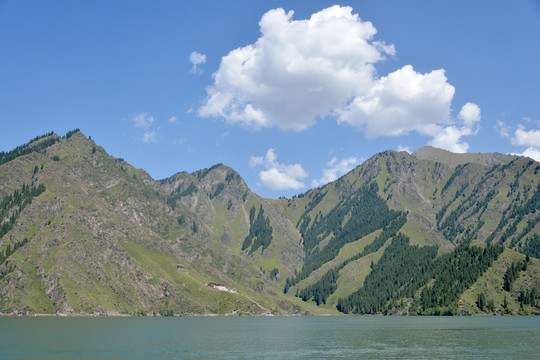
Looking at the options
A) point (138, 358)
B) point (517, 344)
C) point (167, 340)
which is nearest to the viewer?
point (138, 358)

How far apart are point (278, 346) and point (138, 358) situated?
1761 inches

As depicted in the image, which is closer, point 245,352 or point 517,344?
point 245,352

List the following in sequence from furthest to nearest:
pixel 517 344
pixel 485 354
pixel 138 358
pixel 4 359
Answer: pixel 517 344 < pixel 485 354 < pixel 138 358 < pixel 4 359

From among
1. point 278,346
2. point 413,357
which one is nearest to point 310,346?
point 278,346

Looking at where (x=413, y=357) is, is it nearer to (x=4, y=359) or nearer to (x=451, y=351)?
(x=451, y=351)

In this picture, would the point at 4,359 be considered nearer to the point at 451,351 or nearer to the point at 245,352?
the point at 245,352

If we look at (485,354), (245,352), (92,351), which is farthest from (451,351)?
(92,351)

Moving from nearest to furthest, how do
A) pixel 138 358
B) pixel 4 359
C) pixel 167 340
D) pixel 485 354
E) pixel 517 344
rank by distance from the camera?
pixel 4 359
pixel 138 358
pixel 485 354
pixel 517 344
pixel 167 340

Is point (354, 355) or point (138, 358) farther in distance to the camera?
point (354, 355)

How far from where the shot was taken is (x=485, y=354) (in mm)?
110312

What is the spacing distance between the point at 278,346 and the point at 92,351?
4962 cm

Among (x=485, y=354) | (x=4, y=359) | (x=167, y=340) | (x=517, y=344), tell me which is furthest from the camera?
(x=167, y=340)

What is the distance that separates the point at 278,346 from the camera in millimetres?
134250

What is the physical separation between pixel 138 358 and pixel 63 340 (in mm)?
46301
